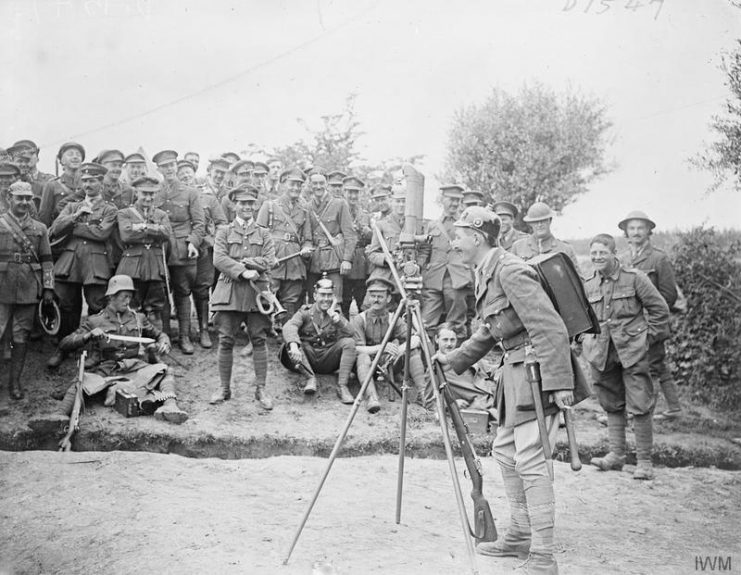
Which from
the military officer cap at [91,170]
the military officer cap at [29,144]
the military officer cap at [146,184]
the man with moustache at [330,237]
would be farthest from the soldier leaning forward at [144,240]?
the man with moustache at [330,237]

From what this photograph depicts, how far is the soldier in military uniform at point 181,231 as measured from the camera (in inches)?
355

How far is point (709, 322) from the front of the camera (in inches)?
383

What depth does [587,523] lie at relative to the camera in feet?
18.4

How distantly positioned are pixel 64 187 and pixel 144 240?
3.81 ft

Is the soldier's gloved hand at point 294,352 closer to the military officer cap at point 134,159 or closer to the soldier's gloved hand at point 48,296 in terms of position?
the soldier's gloved hand at point 48,296

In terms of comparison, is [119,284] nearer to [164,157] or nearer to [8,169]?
[8,169]

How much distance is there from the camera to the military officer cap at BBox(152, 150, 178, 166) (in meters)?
9.33

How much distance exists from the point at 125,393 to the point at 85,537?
2.95 meters

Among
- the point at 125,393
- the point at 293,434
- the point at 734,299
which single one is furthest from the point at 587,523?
the point at 734,299

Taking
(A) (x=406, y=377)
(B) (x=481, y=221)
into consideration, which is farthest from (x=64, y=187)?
(B) (x=481, y=221)

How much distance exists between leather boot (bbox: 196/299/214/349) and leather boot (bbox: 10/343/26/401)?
2.39 m

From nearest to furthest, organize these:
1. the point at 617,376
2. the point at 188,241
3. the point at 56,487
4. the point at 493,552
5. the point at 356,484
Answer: the point at 493,552
the point at 56,487
the point at 356,484
the point at 617,376
the point at 188,241

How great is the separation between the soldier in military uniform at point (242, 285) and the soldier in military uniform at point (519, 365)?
12.9 ft

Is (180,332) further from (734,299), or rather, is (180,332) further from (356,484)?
(734,299)
